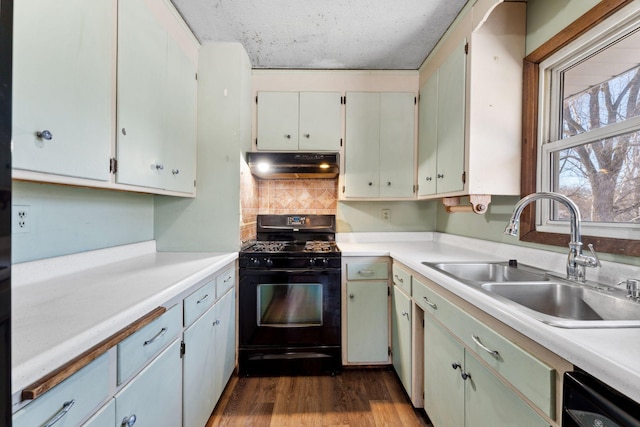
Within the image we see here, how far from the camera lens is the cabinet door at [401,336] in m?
1.64

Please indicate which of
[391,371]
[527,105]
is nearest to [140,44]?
[527,105]

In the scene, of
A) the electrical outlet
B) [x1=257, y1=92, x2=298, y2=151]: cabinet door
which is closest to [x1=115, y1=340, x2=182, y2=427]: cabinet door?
the electrical outlet

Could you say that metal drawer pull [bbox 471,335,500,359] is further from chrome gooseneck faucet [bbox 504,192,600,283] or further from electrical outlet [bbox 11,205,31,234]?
electrical outlet [bbox 11,205,31,234]

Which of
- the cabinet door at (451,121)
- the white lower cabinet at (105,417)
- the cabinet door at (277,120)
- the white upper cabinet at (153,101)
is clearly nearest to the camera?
the white lower cabinet at (105,417)

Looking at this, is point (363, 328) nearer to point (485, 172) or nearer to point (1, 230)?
point (485, 172)

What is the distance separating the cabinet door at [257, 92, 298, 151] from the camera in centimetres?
225

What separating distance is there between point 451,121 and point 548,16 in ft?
2.09

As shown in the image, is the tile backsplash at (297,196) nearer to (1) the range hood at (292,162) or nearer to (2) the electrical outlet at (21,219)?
(1) the range hood at (292,162)

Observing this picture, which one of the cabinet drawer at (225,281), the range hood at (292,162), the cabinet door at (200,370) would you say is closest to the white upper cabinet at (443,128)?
the range hood at (292,162)

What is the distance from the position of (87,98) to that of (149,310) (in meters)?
0.78

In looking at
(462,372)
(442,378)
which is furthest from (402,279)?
(462,372)

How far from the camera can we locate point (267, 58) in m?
2.13

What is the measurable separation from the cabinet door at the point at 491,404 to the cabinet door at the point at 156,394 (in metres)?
1.16

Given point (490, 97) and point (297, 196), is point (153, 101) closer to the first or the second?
point (297, 196)
